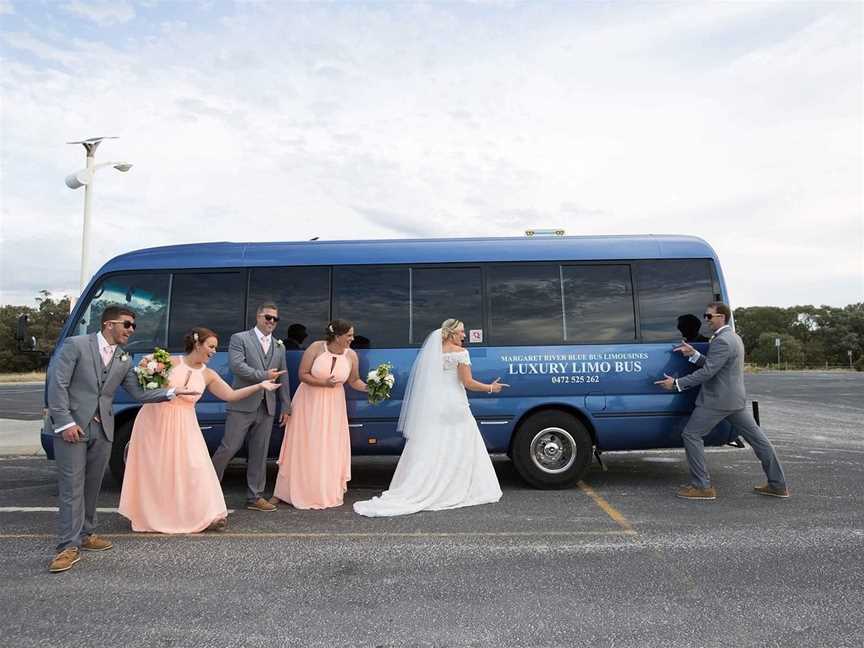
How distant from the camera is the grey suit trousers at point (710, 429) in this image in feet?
21.1

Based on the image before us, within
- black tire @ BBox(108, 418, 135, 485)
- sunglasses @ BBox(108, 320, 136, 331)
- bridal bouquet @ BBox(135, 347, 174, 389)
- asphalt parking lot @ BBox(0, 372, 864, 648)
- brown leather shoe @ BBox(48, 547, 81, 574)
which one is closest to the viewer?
asphalt parking lot @ BBox(0, 372, 864, 648)

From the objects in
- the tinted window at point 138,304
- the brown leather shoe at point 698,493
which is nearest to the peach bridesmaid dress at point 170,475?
the tinted window at point 138,304

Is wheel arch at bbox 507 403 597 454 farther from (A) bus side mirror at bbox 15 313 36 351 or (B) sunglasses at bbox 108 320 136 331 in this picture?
(A) bus side mirror at bbox 15 313 36 351

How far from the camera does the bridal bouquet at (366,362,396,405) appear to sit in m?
6.49

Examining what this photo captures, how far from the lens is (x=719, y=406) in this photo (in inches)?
252

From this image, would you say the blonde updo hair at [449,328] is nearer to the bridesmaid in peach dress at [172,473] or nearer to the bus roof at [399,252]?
the bus roof at [399,252]

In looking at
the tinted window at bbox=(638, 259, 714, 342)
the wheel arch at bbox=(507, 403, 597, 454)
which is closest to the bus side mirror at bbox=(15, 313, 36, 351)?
the wheel arch at bbox=(507, 403, 597, 454)

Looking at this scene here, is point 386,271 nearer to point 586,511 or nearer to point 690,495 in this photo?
point 586,511

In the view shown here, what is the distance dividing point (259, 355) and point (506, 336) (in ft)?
8.62

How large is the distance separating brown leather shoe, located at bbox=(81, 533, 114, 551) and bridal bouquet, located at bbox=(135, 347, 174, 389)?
4.05ft

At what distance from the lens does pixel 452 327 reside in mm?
6473

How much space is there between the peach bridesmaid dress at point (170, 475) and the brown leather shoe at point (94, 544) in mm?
447

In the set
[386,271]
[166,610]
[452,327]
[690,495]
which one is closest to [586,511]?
[690,495]

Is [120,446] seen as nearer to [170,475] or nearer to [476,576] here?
[170,475]
